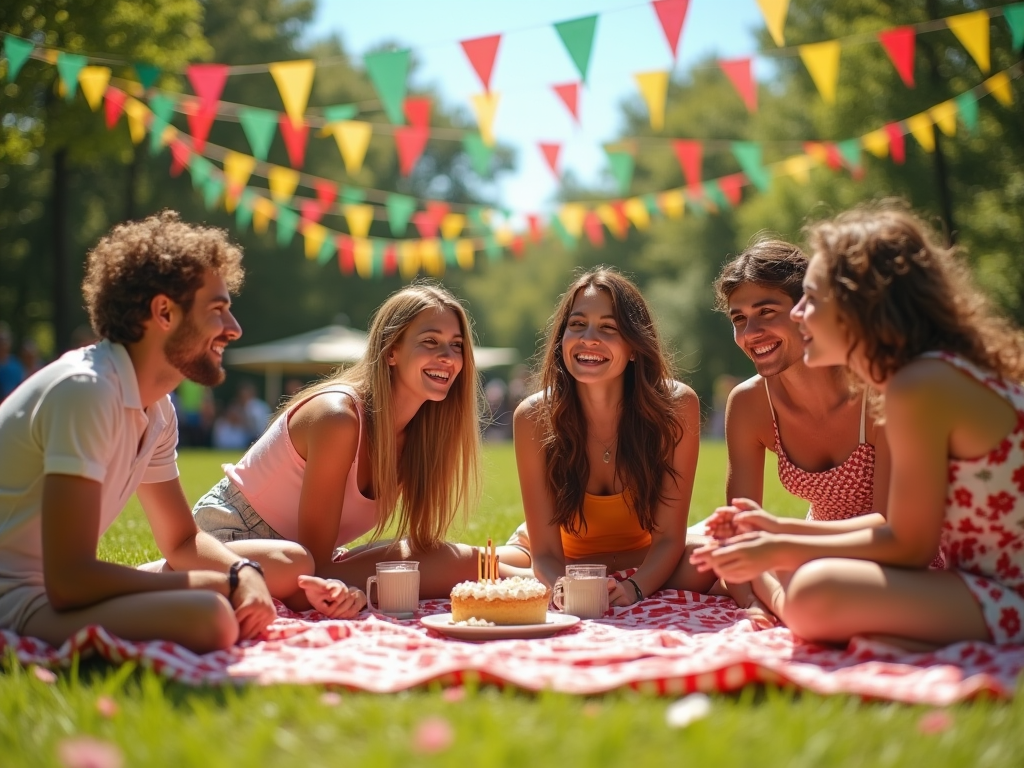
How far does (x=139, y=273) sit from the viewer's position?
10.4 feet

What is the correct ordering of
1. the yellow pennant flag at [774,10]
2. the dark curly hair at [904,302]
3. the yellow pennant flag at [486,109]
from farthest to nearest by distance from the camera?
the yellow pennant flag at [486,109]
the yellow pennant flag at [774,10]
the dark curly hair at [904,302]

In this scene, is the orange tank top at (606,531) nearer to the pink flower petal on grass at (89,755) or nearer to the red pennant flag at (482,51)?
the pink flower petal on grass at (89,755)

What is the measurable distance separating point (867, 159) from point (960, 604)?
62.7ft

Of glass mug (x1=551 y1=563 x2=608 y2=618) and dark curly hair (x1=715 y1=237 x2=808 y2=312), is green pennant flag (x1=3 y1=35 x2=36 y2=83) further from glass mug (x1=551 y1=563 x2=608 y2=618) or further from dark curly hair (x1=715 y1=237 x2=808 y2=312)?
glass mug (x1=551 y1=563 x2=608 y2=618)

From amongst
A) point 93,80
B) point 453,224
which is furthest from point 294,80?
point 453,224

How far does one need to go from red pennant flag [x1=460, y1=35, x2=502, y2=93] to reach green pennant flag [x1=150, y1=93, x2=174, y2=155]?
4.91m

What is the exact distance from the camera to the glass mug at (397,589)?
3848mm

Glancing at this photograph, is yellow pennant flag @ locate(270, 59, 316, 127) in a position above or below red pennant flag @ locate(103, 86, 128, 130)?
below

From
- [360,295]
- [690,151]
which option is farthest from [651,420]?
[360,295]

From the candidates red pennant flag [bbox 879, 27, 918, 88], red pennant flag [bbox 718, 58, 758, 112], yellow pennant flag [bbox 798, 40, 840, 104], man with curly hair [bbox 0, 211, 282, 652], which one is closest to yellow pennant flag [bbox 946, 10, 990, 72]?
red pennant flag [bbox 879, 27, 918, 88]

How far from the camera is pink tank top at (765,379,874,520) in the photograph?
13.3 feet

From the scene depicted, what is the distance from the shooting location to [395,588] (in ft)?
12.6

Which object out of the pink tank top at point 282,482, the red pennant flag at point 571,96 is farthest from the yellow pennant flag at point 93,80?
the pink tank top at point 282,482

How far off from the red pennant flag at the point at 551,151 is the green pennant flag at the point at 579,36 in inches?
170
